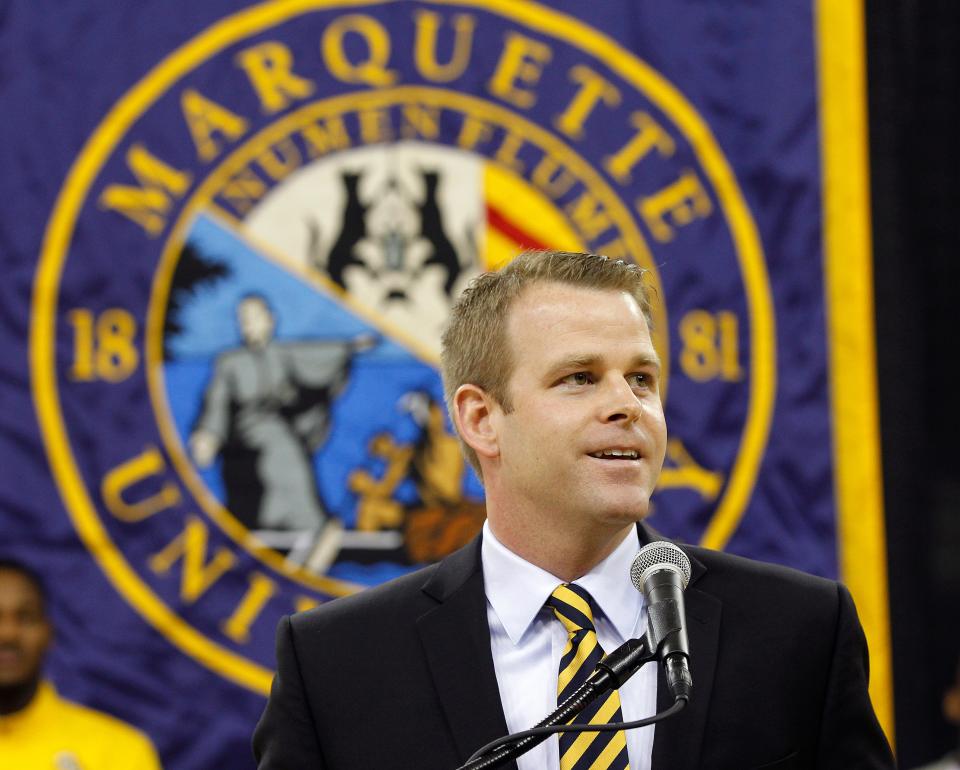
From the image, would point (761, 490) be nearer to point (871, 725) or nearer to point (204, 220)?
point (204, 220)

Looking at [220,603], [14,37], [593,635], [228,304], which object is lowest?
[220,603]

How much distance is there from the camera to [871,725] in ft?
5.80

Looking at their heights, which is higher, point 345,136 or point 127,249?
point 345,136

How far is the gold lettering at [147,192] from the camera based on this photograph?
4219mm

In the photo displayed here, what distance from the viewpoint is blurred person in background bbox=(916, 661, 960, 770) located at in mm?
4152

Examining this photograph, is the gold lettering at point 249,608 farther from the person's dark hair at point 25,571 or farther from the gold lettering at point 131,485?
the person's dark hair at point 25,571

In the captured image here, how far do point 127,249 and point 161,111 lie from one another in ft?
1.40

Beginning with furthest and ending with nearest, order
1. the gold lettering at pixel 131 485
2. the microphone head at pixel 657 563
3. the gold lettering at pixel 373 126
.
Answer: the gold lettering at pixel 373 126 → the gold lettering at pixel 131 485 → the microphone head at pixel 657 563

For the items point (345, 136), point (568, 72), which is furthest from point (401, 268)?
point (568, 72)

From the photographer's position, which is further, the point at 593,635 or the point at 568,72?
the point at 568,72

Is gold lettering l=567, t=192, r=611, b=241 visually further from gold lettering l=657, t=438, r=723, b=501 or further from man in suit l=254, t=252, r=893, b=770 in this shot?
man in suit l=254, t=252, r=893, b=770

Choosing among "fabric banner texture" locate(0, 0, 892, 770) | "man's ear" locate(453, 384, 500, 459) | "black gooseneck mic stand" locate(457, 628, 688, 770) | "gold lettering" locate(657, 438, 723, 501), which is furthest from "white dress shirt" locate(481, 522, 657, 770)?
"gold lettering" locate(657, 438, 723, 501)

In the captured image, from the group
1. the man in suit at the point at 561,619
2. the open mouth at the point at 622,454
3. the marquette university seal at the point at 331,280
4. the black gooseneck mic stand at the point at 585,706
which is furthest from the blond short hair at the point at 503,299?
the marquette university seal at the point at 331,280

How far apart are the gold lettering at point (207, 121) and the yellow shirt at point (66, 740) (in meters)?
1.63
